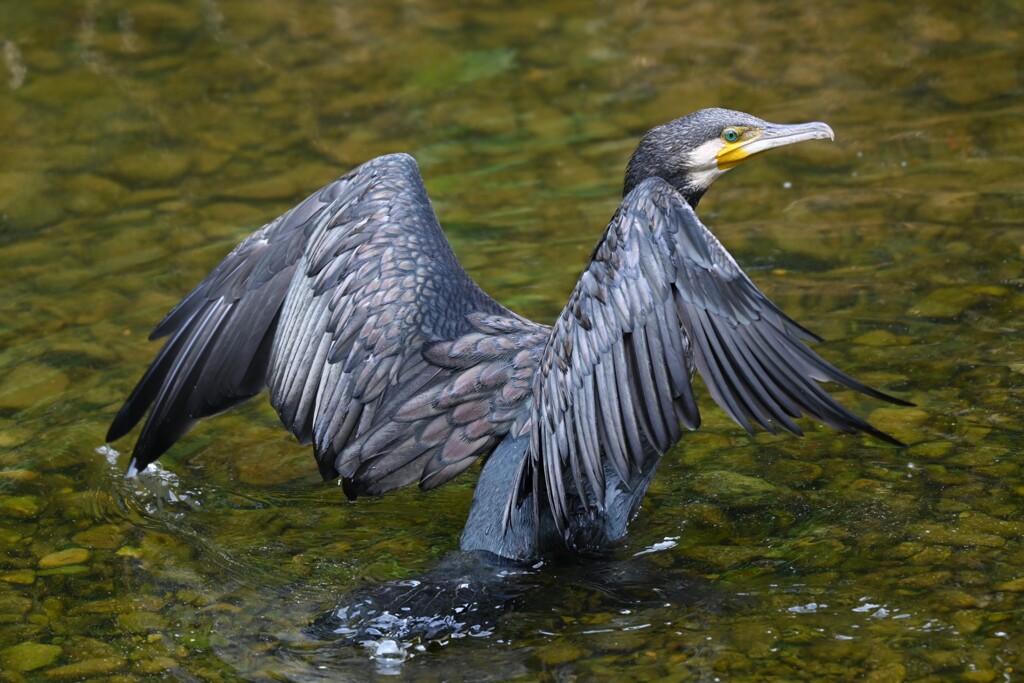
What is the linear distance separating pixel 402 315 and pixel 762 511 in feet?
5.24

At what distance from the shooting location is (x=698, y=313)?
14.3 ft

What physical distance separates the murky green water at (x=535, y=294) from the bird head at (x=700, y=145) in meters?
1.24

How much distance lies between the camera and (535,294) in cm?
721

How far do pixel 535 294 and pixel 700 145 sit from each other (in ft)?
6.66

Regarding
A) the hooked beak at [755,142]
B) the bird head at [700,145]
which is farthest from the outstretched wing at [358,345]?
the hooked beak at [755,142]

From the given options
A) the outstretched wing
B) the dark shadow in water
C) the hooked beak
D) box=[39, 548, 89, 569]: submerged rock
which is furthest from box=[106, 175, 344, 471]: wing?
the hooked beak

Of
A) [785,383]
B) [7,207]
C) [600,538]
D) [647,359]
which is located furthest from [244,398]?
[7,207]

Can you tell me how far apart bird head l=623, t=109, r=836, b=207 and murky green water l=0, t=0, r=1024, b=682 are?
48.7 inches

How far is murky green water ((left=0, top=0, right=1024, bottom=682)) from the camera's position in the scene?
15.2 feet

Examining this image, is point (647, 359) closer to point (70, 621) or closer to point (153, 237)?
point (70, 621)

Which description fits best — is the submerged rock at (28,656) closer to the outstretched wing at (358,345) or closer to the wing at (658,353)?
the outstretched wing at (358,345)

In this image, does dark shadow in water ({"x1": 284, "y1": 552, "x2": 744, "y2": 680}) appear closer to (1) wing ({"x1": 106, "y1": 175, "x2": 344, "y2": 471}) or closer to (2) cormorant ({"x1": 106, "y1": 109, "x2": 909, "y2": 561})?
(2) cormorant ({"x1": 106, "y1": 109, "x2": 909, "y2": 561})

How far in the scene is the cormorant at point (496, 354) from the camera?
4.33 metres

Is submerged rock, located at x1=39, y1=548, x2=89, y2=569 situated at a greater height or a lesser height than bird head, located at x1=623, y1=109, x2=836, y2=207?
lesser
